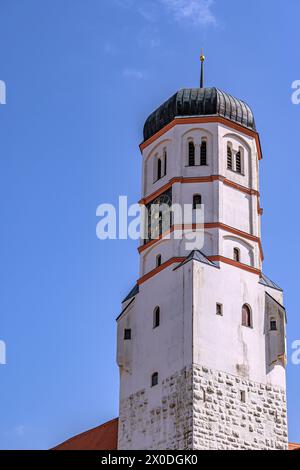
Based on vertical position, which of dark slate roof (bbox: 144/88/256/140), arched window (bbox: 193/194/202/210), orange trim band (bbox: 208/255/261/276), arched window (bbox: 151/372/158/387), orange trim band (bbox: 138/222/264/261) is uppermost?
dark slate roof (bbox: 144/88/256/140)

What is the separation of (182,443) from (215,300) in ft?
16.5

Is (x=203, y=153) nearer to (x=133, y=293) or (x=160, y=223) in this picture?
(x=160, y=223)

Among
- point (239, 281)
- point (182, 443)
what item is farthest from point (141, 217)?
point (182, 443)

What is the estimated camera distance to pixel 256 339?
39.7m

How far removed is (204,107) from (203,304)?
795 cm

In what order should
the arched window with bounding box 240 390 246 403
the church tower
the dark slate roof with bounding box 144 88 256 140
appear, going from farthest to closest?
the dark slate roof with bounding box 144 88 256 140
the arched window with bounding box 240 390 246 403
the church tower

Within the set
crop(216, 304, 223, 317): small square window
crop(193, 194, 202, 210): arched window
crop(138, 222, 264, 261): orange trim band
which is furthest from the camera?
crop(193, 194, 202, 210): arched window

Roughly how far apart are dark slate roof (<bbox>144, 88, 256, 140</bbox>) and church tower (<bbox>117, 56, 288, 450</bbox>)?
0.04 m

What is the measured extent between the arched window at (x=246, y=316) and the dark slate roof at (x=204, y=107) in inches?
286

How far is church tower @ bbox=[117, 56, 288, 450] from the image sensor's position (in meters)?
37.9

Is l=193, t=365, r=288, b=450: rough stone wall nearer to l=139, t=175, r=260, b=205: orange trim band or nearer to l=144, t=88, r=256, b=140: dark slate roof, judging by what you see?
l=139, t=175, r=260, b=205: orange trim band

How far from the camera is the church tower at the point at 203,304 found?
124 ft

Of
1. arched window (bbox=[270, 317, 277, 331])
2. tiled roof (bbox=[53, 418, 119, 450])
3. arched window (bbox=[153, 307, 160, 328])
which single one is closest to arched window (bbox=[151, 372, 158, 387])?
arched window (bbox=[153, 307, 160, 328])
